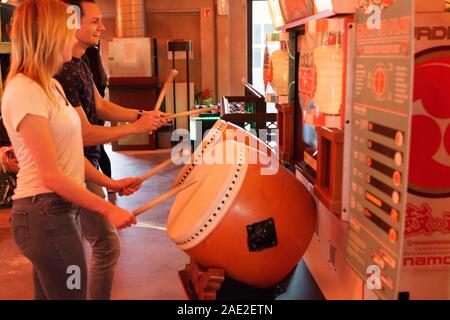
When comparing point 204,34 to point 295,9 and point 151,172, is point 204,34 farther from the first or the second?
point 151,172

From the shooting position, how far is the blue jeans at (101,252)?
2.24 m

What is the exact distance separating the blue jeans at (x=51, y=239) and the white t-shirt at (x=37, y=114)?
0.15 ft

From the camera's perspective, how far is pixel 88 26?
7.48ft

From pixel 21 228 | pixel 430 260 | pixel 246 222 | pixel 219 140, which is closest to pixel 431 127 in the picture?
pixel 430 260

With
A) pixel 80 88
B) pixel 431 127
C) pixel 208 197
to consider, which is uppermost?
pixel 80 88

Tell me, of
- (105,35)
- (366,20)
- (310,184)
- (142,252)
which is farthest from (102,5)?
(366,20)

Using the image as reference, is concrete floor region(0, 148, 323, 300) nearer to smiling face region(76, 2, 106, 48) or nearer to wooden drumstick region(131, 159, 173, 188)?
wooden drumstick region(131, 159, 173, 188)

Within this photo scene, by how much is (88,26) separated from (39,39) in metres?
0.69

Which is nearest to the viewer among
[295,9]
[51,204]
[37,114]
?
[37,114]

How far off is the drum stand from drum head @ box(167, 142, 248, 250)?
118mm

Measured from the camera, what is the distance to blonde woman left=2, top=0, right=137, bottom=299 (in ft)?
5.26

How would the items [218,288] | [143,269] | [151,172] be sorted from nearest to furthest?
[218,288] → [151,172] → [143,269]

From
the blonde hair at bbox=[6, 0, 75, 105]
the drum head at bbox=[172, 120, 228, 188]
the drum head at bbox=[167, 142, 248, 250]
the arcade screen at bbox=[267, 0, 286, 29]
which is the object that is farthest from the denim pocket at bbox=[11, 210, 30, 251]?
the arcade screen at bbox=[267, 0, 286, 29]

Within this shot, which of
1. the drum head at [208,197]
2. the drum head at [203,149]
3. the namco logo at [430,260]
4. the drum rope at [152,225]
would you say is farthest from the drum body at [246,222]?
the drum rope at [152,225]
